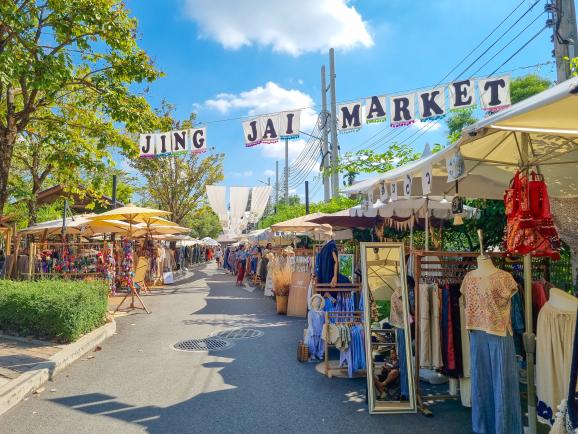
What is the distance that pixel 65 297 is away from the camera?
701 centimetres

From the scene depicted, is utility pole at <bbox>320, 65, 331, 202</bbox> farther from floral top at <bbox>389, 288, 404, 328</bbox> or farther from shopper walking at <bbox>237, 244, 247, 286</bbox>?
floral top at <bbox>389, 288, 404, 328</bbox>

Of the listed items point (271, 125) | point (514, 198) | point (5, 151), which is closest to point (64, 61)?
point (5, 151)

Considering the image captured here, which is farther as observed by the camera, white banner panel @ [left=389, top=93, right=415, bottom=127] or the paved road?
white banner panel @ [left=389, top=93, right=415, bottom=127]

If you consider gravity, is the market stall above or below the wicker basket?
above

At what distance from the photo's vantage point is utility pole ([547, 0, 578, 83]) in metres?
6.95

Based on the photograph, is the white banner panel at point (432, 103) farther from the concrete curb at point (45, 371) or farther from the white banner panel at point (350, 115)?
the concrete curb at point (45, 371)

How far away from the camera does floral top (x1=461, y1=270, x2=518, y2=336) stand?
3928mm

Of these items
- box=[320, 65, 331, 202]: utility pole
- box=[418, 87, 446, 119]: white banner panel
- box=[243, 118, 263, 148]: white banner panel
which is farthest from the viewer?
box=[320, 65, 331, 202]: utility pole

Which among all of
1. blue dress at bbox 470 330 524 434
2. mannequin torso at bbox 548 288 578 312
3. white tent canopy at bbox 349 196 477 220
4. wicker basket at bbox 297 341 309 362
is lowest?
wicker basket at bbox 297 341 309 362

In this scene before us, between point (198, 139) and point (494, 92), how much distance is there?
8.20 metres

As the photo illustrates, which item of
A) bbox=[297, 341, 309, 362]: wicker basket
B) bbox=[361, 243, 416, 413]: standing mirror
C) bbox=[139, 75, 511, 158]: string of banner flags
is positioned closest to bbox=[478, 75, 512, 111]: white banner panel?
bbox=[139, 75, 511, 158]: string of banner flags

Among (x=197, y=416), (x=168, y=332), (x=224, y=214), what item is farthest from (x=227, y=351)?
(x=224, y=214)

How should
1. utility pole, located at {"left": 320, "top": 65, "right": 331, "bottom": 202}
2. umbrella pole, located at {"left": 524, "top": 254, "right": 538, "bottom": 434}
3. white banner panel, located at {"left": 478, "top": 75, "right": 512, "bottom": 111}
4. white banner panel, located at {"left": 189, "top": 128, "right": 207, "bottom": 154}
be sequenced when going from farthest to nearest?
utility pole, located at {"left": 320, "top": 65, "right": 331, "bottom": 202} < white banner panel, located at {"left": 189, "top": 128, "right": 207, "bottom": 154} < white banner panel, located at {"left": 478, "top": 75, "right": 512, "bottom": 111} < umbrella pole, located at {"left": 524, "top": 254, "right": 538, "bottom": 434}

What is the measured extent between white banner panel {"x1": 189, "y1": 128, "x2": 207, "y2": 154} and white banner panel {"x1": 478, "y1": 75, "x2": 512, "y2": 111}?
303 inches
